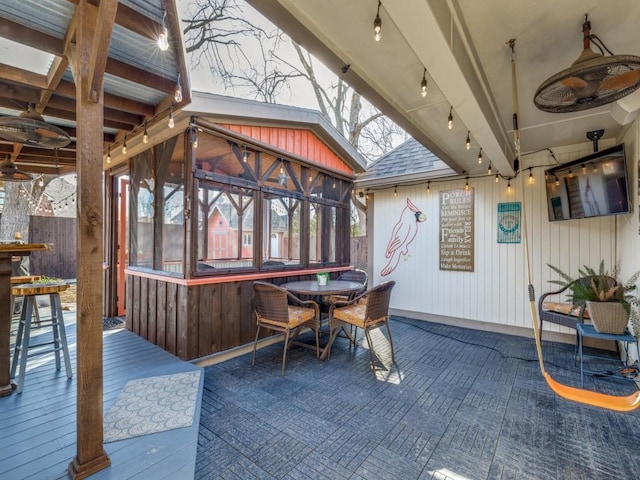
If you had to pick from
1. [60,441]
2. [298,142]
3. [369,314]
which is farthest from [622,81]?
[60,441]

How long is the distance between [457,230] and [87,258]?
5417 mm

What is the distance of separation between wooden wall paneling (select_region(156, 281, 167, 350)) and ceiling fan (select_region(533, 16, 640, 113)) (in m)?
4.12

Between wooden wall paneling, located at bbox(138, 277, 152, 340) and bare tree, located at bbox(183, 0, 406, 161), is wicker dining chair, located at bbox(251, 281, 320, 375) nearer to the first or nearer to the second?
wooden wall paneling, located at bbox(138, 277, 152, 340)

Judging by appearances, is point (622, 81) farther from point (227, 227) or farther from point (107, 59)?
point (227, 227)

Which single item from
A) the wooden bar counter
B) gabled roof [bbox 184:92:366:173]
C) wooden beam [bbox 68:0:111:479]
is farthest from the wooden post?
gabled roof [bbox 184:92:366:173]

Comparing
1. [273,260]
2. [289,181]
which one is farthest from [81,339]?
[289,181]

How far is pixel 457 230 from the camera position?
5410 millimetres

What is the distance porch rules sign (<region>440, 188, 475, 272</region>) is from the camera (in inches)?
209

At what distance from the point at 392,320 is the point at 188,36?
7.63 meters

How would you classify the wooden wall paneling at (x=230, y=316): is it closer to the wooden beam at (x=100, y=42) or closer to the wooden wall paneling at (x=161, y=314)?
the wooden wall paneling at (x=161, y=314)

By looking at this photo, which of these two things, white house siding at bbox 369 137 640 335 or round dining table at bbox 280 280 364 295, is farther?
white house siding at bbox 369 137 640 335

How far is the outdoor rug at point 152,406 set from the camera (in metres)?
2.13

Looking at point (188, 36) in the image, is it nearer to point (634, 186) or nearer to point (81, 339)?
point (81, 339)

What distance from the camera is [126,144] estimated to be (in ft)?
13.6
